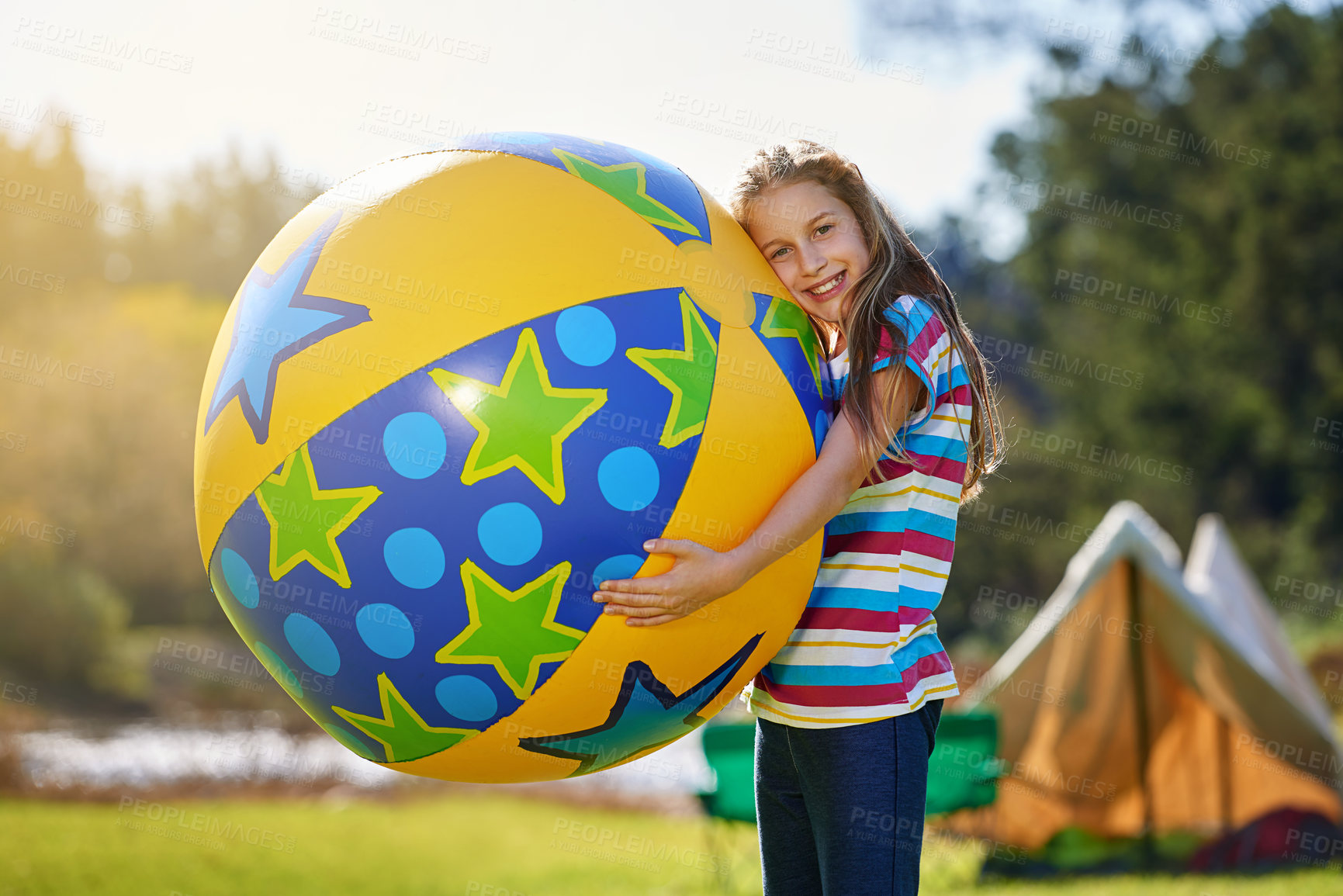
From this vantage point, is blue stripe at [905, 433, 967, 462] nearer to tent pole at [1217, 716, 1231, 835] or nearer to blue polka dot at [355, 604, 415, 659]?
blue polka dot at [355, 604, 415, 659]

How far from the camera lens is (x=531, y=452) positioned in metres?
1.88

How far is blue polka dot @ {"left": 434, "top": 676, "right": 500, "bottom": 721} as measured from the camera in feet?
6.38

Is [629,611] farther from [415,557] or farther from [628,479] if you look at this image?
[415,557]

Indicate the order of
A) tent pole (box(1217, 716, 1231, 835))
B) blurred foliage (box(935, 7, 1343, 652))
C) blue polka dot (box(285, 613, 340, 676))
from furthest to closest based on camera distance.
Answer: blurred foliage (box(935, 7, 1343, 652)), tent pole (box(1217, 716, 1231, 835)), blue polka dot (box(285, 613, 340, 676))

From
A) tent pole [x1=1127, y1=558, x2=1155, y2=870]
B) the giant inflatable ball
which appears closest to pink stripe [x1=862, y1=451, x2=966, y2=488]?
the giant inflatable ball

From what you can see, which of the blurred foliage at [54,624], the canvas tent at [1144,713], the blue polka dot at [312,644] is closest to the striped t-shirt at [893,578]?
the blue polka dot at [312,644]

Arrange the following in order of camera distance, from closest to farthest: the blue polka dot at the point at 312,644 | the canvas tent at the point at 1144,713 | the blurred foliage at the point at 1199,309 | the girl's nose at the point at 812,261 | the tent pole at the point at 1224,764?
1. the blue polka dot at the point at 312,644
2. the girl's nose at the point at 812,261
3. the canvas tent at the point at 1144,713
4. the tent pole at the point at 1224,764
5. the blurred foliage at the point at 1199,309

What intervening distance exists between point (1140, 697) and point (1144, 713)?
0.11 metres

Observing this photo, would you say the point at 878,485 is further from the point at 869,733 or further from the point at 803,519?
the point at 869,733

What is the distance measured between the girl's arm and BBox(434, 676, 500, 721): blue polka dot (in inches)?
11.5

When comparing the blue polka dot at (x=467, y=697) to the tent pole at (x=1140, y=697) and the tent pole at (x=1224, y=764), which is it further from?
the tent pole at (x=1224, y=764)

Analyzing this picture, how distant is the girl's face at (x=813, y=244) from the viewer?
2.31 metres

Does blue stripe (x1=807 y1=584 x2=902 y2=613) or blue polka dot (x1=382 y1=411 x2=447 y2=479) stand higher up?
blue polka dot (x1=382 y1=411 x2=447 y2=479)

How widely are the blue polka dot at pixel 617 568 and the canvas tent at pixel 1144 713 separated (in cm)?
510
